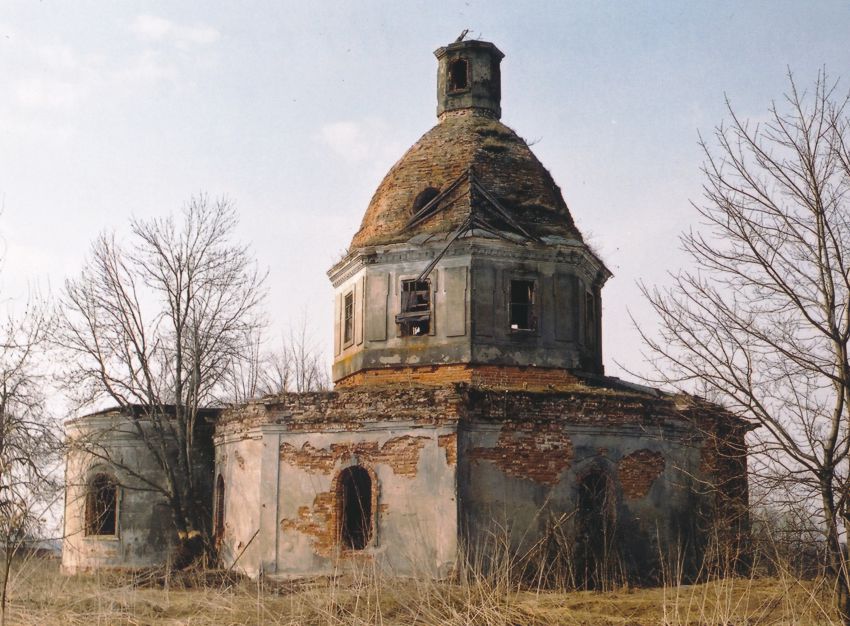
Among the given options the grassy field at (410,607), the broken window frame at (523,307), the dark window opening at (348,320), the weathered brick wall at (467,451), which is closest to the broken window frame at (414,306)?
the dark window opening at (348,320)

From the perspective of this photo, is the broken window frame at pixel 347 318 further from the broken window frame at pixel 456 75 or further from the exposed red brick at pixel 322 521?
the broken window frame at pixel 456 75

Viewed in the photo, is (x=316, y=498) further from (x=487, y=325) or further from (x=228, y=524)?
(x=487, y=325)

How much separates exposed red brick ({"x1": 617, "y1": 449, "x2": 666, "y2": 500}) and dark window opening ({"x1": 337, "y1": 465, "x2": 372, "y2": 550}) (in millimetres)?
4220

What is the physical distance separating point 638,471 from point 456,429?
10.9 ft

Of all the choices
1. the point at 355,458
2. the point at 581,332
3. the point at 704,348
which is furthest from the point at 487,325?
the point at 704,348

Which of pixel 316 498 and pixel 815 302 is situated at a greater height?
pixel 815 302

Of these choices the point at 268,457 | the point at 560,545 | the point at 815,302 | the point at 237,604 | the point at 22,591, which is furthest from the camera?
the point at 268,457

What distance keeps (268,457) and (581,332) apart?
6305mm

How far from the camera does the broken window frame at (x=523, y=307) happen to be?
18.5 metres

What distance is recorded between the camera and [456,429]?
1582 cm

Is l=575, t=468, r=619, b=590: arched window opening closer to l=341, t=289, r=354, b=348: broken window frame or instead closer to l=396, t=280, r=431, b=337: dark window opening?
l=396, t=280, r=431, b=337: dark window opening

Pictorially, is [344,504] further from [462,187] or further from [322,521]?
[462,187]

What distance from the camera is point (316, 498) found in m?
16.6

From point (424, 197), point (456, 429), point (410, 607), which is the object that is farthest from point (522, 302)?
point (410, 607)
